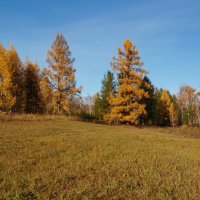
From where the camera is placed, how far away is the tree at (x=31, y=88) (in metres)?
38.5

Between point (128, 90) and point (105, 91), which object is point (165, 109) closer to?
point (105, 91)

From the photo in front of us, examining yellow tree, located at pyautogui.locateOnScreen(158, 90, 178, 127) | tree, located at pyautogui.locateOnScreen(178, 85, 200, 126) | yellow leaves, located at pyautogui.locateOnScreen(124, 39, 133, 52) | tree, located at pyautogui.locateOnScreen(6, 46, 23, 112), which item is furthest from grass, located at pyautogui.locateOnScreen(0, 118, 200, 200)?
tree, located at pyautogui.locateOnScreen(178, 85, 200, 126)

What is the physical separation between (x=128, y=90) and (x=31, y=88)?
1711cm

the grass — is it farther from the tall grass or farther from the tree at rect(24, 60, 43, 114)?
the tree at rect(24, 60, 43, 114)

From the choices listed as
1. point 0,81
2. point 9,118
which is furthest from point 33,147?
point 0,81

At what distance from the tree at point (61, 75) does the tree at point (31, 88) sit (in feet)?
24.3

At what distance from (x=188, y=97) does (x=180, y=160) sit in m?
77.4

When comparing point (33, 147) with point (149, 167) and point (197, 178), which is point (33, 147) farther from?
point (197, 178)

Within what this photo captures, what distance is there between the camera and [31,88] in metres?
38.9

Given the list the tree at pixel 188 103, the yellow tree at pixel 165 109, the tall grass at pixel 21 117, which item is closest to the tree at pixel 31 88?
the tall grass at pixel 21 117

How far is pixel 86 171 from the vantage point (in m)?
7.52

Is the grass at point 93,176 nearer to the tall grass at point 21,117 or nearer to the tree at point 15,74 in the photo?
the tall grass at point 21,117

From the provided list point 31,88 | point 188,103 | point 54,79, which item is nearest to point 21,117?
point 54,79

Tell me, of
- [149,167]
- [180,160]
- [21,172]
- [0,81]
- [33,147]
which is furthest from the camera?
[0,81]
